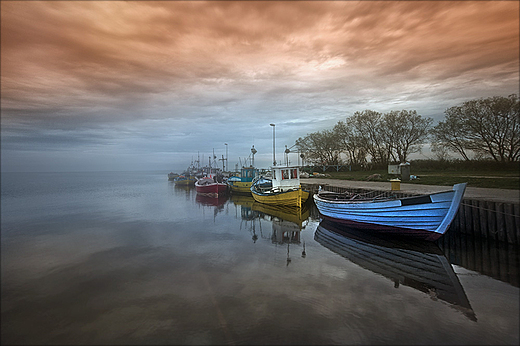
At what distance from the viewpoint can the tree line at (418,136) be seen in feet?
68.2

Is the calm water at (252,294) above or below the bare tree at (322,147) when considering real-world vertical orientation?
below

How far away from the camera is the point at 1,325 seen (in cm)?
600

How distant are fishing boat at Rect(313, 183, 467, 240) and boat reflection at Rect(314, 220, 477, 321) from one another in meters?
0.59

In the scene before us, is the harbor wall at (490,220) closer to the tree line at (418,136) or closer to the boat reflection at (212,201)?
the tree line at (418,136)

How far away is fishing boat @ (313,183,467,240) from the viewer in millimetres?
10229

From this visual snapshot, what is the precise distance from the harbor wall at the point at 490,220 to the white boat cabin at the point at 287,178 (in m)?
13.3

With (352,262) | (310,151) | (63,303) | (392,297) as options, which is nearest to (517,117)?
(352,262)

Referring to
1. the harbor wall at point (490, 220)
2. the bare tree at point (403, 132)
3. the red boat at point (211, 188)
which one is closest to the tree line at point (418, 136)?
the bare tree at point (403, 132)

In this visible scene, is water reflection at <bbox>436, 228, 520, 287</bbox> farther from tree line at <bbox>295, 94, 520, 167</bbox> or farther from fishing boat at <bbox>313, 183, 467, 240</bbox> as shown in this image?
tree line at <bbox>295, 94, 520, 167</bbox>

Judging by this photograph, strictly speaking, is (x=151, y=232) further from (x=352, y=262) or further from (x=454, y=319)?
(x=454, y=319)

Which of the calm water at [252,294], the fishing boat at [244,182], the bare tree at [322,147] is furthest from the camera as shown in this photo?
the bare tree at [322,147]

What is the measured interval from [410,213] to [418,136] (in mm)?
29376

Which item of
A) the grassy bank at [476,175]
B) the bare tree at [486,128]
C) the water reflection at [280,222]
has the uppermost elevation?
the bare tree at [486,128]

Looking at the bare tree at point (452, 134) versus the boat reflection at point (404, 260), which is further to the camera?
the bare tree at point (452, 134)
